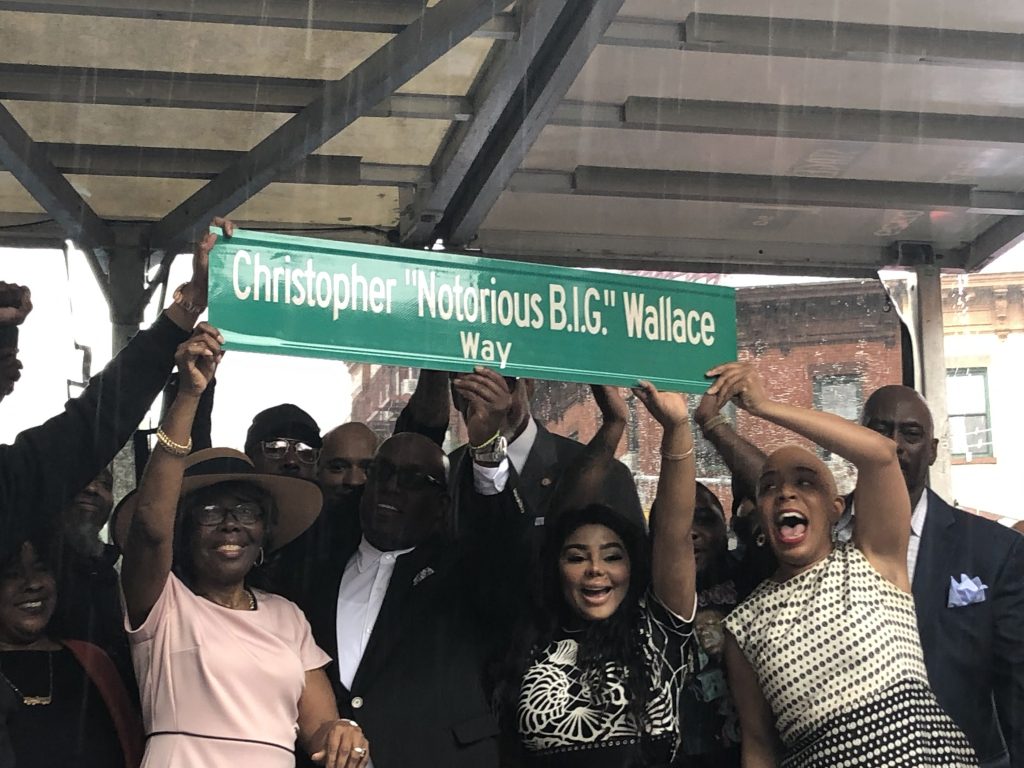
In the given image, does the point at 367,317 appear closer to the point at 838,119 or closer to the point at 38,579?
the point at 38,579

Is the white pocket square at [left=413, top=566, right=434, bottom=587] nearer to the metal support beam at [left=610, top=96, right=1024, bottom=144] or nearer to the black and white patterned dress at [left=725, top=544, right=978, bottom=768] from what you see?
the black and white patterned dress at [left=725, top=544, right=978, bottom=768]

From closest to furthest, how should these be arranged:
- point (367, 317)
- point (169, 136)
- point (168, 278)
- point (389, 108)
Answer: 1. point (367, 317)
2. point (389, 108)
3. point (169, 136)
4. point (168, 278)

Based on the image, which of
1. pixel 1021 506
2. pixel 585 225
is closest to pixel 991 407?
pixel 1021 506

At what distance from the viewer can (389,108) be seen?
471cm

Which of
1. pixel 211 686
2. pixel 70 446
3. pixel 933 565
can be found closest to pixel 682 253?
pixel 933 565

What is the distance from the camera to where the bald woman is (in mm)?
3549

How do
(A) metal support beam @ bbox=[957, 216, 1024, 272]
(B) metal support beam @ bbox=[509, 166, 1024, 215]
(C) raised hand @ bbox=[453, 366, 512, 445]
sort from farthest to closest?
1. (A) metal support beam @ bbox=[957, 216, 1024, 272]
2. (B) metal support beam @ bbox=[509, 166, 1024, 215]
3. (C) raised hand @ bbox=[453, 366, 512, 445]

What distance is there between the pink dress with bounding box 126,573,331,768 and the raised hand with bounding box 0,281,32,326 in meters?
0.78

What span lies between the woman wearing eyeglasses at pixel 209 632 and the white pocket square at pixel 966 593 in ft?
6.02

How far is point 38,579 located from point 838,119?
10.3ft

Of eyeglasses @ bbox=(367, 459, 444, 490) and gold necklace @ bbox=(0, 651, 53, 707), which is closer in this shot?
gold necklace @ bbox=(0, 651, 53, 707)

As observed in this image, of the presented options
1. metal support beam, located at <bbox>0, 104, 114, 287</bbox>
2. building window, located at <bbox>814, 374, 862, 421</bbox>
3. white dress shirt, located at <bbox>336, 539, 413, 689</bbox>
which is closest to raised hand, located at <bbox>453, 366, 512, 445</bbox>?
white dress shirt, located at <bbox>336, 539, 413, 689</bbox>

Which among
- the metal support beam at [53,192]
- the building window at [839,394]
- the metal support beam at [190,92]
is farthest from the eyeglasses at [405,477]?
the building window at [839,394]

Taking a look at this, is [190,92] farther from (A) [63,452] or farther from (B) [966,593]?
(B) [966,593]
